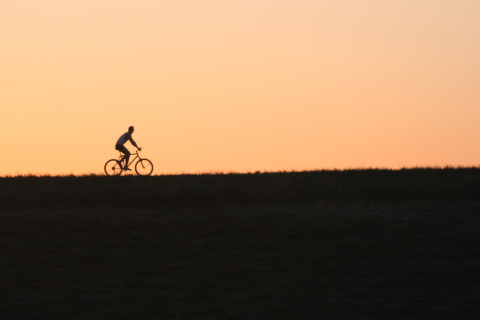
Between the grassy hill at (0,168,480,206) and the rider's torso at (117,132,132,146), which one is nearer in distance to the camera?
the grassy hill at (0,168,480,206)

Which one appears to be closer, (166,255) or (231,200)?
(166,255)

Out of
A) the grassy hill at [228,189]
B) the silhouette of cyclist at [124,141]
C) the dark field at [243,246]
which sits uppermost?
the silhouette of cyclist at [124,141]

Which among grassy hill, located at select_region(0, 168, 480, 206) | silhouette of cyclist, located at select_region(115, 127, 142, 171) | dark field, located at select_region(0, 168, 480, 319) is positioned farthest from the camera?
silhouette of cyclist, located at select_region(115, 127, 142, 171)

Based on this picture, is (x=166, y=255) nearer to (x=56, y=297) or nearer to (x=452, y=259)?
(x=56, y=297)

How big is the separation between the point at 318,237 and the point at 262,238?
153 cm

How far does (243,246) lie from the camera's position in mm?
20391

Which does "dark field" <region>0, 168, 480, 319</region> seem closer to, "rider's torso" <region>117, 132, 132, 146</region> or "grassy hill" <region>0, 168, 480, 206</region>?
"grassy hill" <region>0, 168, 480, 206</region>

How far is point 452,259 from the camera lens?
18984 millimetres

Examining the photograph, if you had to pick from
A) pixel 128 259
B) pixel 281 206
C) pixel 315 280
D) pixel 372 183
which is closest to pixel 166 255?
pixel 128 259

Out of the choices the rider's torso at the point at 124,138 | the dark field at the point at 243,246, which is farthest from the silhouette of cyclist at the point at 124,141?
the dark field at the point at 243,246

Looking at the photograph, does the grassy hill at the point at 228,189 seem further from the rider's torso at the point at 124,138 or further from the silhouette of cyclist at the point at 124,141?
the rider's torso at the point at 124,138

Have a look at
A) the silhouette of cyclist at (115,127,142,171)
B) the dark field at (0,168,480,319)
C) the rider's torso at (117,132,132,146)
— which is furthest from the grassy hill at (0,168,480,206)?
the rider's torso at (117,132,132,146)

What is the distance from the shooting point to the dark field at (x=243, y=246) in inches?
625

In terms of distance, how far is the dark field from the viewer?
1588 centimetres
